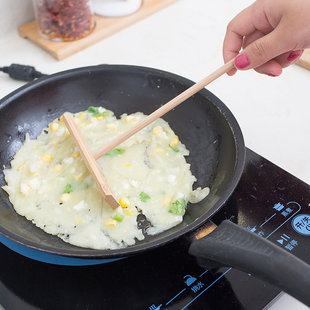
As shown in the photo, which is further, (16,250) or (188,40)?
(188,40)

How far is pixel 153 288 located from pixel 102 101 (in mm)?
777

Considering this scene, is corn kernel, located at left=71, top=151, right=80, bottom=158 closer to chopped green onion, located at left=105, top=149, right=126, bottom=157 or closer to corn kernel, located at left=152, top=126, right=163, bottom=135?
chopped green onion, located at left=105, top=149, right=126, bottom=157

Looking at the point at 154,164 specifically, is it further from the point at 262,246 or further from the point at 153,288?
the point at 262,246

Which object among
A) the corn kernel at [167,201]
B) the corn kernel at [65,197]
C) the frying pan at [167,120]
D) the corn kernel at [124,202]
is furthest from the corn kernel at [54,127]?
the corn kernel at [167,201]

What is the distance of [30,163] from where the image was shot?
1.19 meters

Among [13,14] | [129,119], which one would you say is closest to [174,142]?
[129,119]

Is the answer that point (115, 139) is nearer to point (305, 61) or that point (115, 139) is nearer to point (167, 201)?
point (167, 201)

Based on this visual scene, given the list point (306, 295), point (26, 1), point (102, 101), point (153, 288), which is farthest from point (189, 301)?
point (26, 1)

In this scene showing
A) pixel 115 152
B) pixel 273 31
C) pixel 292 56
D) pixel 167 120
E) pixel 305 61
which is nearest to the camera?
pixel 273 31

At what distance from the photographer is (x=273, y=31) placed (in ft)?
3.06

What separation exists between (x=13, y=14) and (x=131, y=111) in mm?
1009

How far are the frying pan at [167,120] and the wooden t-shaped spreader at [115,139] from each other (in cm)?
16

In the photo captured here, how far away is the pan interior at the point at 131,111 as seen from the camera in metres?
1.05

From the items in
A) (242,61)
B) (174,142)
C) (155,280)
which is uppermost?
(242,61)
